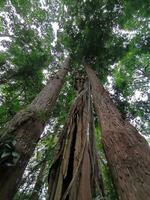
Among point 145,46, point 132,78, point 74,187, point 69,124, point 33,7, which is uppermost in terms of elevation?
point 33,7

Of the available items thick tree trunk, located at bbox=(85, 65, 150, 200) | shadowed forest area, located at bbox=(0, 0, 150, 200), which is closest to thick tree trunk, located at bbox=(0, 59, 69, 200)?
shadowed forest area, located at bbox=(0, 0, 150, 200)

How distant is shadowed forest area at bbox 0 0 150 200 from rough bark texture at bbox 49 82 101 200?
1 centimetres

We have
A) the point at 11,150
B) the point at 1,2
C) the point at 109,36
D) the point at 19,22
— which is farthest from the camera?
the point at 19,22

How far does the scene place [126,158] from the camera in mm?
2260

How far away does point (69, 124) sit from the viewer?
3.45 metres

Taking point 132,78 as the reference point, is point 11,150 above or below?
below

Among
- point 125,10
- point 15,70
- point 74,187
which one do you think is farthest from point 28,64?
point 74,187

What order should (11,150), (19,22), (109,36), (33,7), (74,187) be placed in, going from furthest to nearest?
(33,7), (19,22), (109,36), (11,150), (74,187)

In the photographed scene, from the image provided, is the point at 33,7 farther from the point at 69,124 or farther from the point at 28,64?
the point at 69,124

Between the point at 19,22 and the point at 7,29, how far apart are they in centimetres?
92

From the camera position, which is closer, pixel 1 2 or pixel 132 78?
pixel 1 2

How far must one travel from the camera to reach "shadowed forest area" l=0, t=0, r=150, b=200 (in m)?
2.39

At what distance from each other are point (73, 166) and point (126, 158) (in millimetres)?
628

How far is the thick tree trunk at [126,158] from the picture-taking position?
1852 mm
